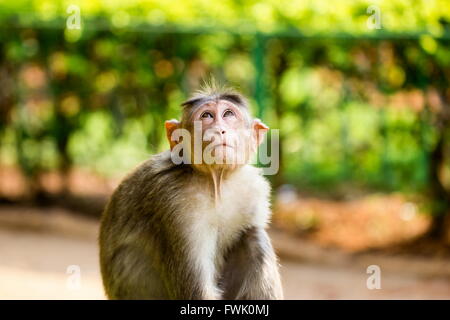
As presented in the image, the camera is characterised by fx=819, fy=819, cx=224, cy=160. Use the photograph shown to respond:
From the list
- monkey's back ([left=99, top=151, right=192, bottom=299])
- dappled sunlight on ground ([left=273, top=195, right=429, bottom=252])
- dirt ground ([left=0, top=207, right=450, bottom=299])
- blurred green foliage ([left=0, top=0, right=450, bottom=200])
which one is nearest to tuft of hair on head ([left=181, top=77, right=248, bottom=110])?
monkey's back ([left=99, top=151, right=192, bottom=299])

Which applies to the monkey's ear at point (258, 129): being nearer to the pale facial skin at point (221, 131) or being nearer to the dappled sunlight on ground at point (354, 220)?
the pale facial skin at point (221, 131)

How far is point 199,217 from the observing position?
17.8 ft

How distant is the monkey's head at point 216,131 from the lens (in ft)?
17.1

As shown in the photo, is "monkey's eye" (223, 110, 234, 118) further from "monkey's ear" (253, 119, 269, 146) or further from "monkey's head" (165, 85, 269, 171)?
"monkey's ear" (253, 119, 269, 146)

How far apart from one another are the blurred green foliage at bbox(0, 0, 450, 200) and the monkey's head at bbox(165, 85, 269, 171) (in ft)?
13.9

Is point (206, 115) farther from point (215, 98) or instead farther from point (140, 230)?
point (140, 230)

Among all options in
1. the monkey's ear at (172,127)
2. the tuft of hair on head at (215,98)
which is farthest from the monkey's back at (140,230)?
the tuft of hair on head at (215,98)

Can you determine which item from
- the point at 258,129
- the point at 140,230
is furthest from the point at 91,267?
the point at 258,129

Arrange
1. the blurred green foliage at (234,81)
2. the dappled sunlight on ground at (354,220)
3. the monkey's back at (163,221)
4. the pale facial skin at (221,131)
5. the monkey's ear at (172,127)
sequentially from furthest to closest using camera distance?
the dappled sunlight on ground at (354,220) < the blurred green foliage at (234,81) < the monkey's ear at (172,127) < the monkey's back at (163,221) < the pale facial skin at (221,131)

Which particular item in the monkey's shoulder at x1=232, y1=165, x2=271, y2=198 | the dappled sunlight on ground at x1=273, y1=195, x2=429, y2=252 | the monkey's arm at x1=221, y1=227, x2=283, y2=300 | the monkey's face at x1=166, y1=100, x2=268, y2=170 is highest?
the dappled sunlight on ground at x1=273, y1=195, x2=429, y2=252

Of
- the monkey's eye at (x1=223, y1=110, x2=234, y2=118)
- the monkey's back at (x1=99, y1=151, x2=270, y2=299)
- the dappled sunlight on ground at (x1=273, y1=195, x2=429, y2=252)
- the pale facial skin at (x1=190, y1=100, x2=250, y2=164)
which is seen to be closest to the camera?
the pale facial skin at (x1=190, y1=100, x2=250, y2=164)

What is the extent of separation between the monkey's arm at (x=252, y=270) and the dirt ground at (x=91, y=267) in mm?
2855

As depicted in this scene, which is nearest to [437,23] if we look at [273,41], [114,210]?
[273,41]

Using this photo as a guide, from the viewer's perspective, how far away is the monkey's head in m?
5.20
